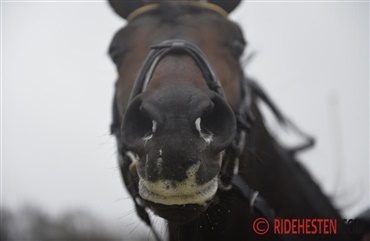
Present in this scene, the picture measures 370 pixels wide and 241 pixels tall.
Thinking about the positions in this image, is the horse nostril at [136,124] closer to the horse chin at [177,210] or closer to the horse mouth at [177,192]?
the horse mouth at [177,192]

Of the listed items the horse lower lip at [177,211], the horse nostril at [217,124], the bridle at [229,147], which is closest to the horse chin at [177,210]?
the horse lower lip at [177,211]

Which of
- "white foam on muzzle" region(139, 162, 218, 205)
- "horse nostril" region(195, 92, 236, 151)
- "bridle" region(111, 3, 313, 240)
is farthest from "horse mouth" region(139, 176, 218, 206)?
"bridle" region(111, 3, 313, 240)

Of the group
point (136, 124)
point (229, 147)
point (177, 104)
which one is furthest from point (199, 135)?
point (229, 147)

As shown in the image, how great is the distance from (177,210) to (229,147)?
0.69 m

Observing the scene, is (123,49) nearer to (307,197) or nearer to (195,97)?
(195,97)

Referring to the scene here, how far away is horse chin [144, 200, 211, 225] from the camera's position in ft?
6.93

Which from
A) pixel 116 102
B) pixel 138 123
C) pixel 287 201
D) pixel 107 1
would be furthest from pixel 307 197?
pixel 107 1

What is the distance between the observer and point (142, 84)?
2562 millimetres

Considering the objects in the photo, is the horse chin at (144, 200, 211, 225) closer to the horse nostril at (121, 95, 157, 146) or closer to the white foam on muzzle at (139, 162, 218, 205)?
the white foam on muzzle at (139, 162, 218, 205)

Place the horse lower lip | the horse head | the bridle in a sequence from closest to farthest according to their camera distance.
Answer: the horse head → the horse lower lip → the bridle

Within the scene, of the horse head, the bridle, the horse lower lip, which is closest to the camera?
the horse head

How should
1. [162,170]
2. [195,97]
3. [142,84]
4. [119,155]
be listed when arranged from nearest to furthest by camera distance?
1. [162,170]
2. [195,97]
3. [142,84]
4. [119,155]

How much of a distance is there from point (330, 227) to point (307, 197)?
30 centimetres

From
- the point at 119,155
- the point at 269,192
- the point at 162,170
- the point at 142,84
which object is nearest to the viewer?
the point at 162,170
